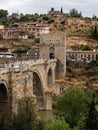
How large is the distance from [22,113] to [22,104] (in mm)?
4715

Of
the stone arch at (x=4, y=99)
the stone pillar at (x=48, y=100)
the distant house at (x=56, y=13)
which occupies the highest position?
the distant house at (x=56, y=13)

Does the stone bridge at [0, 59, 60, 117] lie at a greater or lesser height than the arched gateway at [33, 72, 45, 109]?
greater

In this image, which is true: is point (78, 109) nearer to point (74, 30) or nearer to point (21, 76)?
point (21, 76)

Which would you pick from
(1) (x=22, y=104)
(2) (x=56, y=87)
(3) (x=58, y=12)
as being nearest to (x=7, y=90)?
(1) (x=22, y=104)

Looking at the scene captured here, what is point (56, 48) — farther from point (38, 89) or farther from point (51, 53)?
point (38, 89)

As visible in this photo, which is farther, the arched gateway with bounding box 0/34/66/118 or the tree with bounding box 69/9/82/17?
the tree with bounding box 69/9/82/17

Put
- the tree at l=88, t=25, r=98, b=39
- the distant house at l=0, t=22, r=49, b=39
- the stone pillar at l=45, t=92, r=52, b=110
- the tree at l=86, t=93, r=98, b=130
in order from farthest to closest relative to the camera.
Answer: the distant house at l=0, t=22, r=49, b=39 < the tree at l=88, t=25, r=98, b=39 < the stone pillar at l=45, t=92, r=52, b=110 < the tree at l=86, t=93, r=98, b=130

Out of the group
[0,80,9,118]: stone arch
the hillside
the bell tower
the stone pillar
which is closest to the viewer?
[0,80,9,118]: stone arch

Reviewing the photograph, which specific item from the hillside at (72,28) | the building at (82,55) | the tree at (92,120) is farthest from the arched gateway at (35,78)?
the hillside at (72,28)

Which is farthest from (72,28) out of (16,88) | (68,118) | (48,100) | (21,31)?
(68,118)

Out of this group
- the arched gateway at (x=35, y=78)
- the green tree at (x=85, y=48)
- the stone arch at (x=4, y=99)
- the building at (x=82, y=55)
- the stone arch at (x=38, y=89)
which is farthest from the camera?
the green tree at (x=85, y=48)

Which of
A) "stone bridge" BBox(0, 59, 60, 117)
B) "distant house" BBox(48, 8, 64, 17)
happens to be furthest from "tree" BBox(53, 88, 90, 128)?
"distant house" BBox(48, 8, 64, 17)

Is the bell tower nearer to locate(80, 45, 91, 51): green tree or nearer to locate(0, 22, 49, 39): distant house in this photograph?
locate(80, 45, 91, 51): green tree

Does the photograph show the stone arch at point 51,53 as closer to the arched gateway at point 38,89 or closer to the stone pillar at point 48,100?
the arched gateway at point 38,89
